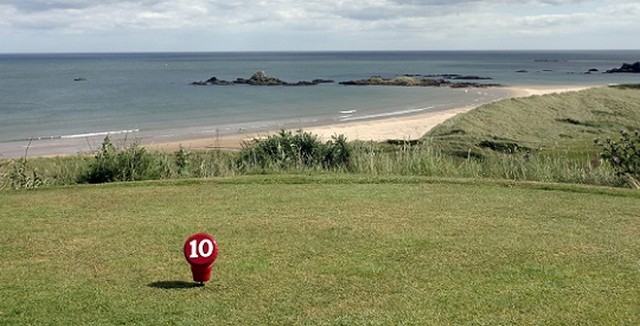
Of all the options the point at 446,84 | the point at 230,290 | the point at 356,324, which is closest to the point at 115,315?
the point at 230,290

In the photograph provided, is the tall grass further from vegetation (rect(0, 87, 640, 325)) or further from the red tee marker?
the red tee marker

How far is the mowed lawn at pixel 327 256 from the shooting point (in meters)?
5.55

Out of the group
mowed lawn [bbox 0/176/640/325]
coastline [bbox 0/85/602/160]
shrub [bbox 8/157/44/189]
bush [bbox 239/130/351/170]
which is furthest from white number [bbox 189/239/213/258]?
coastline [bbox 0/85/602/160]

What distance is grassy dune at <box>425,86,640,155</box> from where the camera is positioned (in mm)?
22047

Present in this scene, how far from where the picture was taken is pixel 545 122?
96.3 ft

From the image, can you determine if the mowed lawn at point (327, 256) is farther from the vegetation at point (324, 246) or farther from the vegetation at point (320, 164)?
the vegetation at point (320, 164)

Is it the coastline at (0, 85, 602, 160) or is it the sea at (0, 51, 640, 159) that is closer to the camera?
Result: the coastline at (0, 85, 602, 160)

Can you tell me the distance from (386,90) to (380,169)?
57.0 meters

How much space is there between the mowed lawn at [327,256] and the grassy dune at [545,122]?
11005 mm

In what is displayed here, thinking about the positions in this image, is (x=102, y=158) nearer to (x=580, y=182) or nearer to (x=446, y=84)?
(x=580, y=182)

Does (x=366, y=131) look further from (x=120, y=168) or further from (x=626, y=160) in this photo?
(x=120, y=168)

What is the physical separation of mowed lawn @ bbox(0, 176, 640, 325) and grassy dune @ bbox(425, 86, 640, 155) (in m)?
11.0

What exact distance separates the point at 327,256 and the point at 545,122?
80.2 ft

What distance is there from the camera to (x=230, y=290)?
19.6 feet
